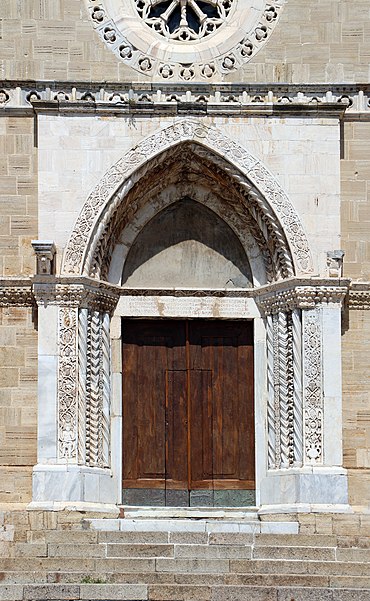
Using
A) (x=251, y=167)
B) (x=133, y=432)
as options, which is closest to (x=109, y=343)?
(x=133, y=432)

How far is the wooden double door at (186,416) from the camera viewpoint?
20359 millimetres

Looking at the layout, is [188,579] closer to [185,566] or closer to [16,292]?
[185,566]

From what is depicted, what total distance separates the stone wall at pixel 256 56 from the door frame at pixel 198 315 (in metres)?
2.62

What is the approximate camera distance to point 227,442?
20.5 m

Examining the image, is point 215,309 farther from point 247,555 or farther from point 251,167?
point 247,555

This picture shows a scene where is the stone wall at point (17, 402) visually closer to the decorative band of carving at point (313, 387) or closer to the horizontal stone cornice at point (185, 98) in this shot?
the horizontal stone cornice at point (185, 98)

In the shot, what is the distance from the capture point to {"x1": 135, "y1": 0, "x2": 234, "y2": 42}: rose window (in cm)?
2062

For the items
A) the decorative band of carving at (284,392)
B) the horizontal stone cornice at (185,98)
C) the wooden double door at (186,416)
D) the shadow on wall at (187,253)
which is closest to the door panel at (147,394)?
the wooden double door at (186,416)

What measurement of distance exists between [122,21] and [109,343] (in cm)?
386

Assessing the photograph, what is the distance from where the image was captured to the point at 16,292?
20.0 metres

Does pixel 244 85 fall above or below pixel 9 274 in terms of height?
above

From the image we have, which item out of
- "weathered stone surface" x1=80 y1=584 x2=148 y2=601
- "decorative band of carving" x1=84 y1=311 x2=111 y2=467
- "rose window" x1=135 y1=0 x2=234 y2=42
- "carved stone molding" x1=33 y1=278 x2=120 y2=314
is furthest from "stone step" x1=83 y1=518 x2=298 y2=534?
"rose window" x1=135 y1=0 x2=234 y2=42

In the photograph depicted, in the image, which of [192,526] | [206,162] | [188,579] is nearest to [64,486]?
[192,526]

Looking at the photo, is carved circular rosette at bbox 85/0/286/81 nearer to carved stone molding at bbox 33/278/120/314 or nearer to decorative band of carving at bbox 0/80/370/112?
decorative band of carving at bbox 0/80/370/112
